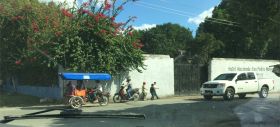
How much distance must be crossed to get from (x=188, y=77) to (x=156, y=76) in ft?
10.2

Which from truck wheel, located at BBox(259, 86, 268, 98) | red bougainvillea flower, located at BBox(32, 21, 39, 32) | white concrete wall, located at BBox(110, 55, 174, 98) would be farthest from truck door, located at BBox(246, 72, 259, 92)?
red bougainvillea flower, located at BBox(32, 21, 39, 32)

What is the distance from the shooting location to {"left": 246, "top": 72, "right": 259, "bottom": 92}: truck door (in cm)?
2868

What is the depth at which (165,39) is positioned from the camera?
248ft

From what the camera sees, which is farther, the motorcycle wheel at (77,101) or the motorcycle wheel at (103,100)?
the motorcycle wheel at (103,100)

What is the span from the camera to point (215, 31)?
5628 centimetres

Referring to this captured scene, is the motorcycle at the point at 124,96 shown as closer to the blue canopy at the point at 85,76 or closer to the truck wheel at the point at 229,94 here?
the blue canopy at the point at 85,76

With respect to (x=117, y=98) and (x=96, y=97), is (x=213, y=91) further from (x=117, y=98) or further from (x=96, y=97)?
(x=96, y=97)

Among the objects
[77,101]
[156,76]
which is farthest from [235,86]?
[77,101]

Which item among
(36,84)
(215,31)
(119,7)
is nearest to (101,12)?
(119,7)

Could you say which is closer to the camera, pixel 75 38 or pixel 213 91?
pixel 75 38

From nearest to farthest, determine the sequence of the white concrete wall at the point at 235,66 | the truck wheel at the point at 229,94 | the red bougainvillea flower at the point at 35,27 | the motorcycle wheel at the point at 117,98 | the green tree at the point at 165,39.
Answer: the motorcycle wheel at the point at 117,98 → the truck wheel at the point at 229,94 → the red bougainvillea flower at the point at 35,27 → the white concrete wall at the point at 235,66 → the green tree at the point at 165,39

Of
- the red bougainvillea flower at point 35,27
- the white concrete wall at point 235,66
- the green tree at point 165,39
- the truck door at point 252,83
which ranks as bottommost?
the truck door at point 252,83

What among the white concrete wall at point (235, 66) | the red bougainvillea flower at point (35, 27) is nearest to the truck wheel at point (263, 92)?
the white concrete wall at point (235, 66)

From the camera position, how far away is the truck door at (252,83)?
2868 centimetres
